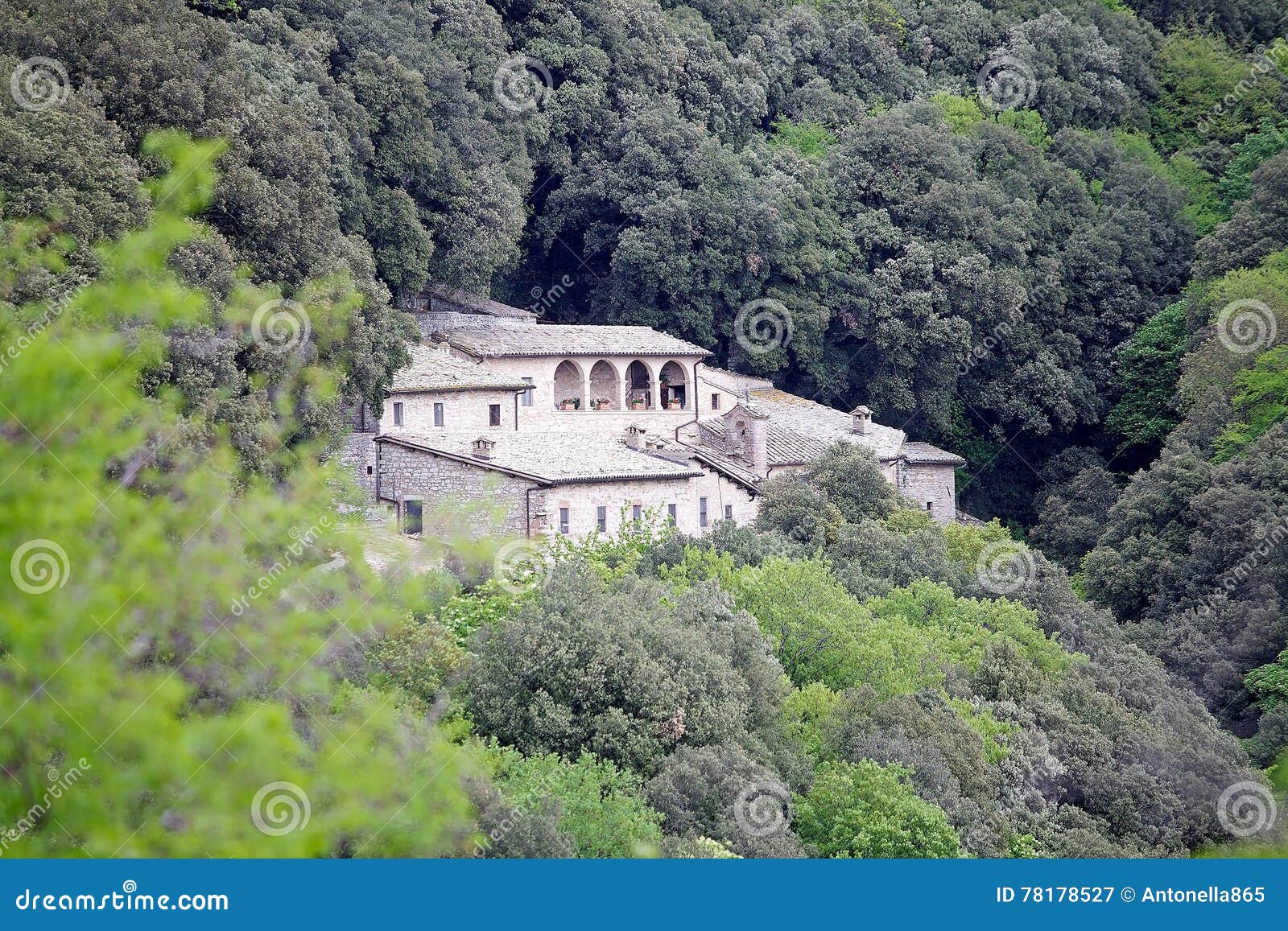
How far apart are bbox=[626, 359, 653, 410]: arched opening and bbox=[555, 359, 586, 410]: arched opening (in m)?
1.71

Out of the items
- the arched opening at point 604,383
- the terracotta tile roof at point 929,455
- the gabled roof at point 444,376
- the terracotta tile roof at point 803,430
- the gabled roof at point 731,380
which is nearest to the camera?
the gabled roof at point 444,376

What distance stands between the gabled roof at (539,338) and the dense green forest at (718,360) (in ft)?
6.04

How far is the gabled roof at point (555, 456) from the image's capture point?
34000 millimetres

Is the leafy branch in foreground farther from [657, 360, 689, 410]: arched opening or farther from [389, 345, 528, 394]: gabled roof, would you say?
[657, 360, 689, 410]: arched opening

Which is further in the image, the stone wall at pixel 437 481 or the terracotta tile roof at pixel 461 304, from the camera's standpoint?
the terracotta tile roof at pixel 461 304

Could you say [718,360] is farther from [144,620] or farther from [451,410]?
[144,620]

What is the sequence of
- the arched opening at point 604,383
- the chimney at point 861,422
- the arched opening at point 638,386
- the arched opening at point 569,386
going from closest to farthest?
the arched opening at point 569,386
the arched opening at point 604,383
the arched opening at point 638,386
the chimney at point 861,422

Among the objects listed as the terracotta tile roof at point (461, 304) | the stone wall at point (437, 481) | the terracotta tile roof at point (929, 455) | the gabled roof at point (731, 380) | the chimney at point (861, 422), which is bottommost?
the stone wall at point (437, 481)

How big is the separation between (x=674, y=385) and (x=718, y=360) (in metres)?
7.24

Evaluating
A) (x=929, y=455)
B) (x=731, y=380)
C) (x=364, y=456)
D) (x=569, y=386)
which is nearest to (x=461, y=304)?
(x=569, y=386)

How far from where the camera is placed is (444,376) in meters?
40.0

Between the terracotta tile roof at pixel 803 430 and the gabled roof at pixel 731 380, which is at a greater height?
the gabled roof at pixel 731 380

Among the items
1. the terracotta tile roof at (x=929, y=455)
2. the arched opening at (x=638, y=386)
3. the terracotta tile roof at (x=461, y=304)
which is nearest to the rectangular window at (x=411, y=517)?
the arched opening at (x=638, y=386)

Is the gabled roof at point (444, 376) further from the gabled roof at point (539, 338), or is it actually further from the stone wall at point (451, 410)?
the gabled roof at point (539, 338)
